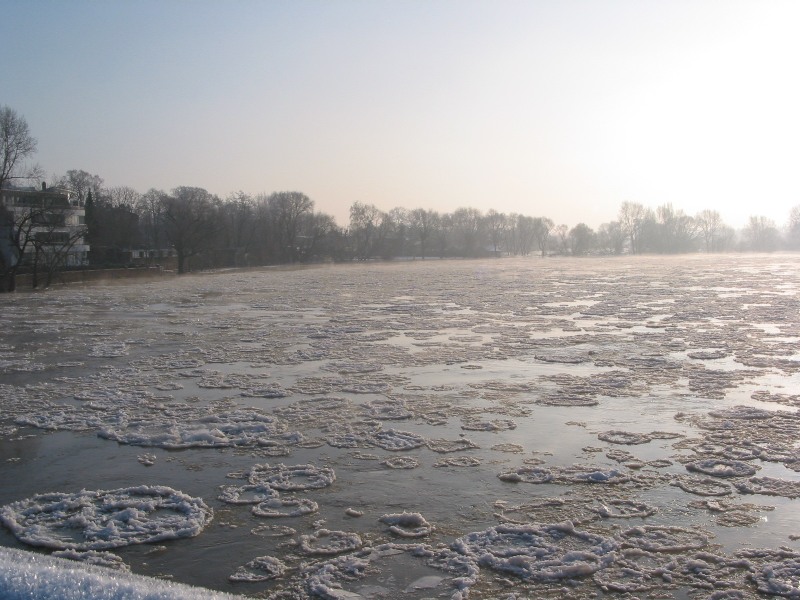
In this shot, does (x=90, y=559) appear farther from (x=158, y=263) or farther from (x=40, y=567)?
(x=158, y=263)

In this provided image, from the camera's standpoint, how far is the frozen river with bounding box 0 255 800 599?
480 centimetres

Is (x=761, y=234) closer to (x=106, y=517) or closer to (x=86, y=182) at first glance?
(x=86, y=182)

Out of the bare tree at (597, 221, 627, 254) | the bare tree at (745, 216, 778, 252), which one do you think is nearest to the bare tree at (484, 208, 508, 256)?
the bare tree at (597, 221, 627, 254)

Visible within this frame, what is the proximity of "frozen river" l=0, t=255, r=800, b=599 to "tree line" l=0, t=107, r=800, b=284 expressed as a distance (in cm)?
3244

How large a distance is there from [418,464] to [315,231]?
3727 inches

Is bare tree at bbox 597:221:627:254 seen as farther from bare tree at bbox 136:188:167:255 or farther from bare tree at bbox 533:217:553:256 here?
bare tree at bbox 136:188:167:255

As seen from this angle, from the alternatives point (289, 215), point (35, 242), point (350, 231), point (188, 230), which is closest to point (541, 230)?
point (350, 231)

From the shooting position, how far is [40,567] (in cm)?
→ 276

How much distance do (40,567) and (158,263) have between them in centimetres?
6798

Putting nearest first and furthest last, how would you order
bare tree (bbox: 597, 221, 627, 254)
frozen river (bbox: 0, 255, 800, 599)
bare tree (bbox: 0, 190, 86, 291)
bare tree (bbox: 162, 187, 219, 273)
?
frozen river (bbox: 0, 255, 800, 599) → bare tree (bbox: 0, 190, 86, 291) → bare tree (bbox: 162, 187, 219, 273) → bare tree (bbox: 597, 221, 627, 254)

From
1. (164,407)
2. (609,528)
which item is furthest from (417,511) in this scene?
(164,407)

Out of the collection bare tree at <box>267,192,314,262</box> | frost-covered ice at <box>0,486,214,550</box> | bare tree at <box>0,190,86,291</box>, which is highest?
bare tree at <box>267,192,314,262</box>

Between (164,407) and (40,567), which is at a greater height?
(40,567)

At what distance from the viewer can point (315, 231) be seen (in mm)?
100250
